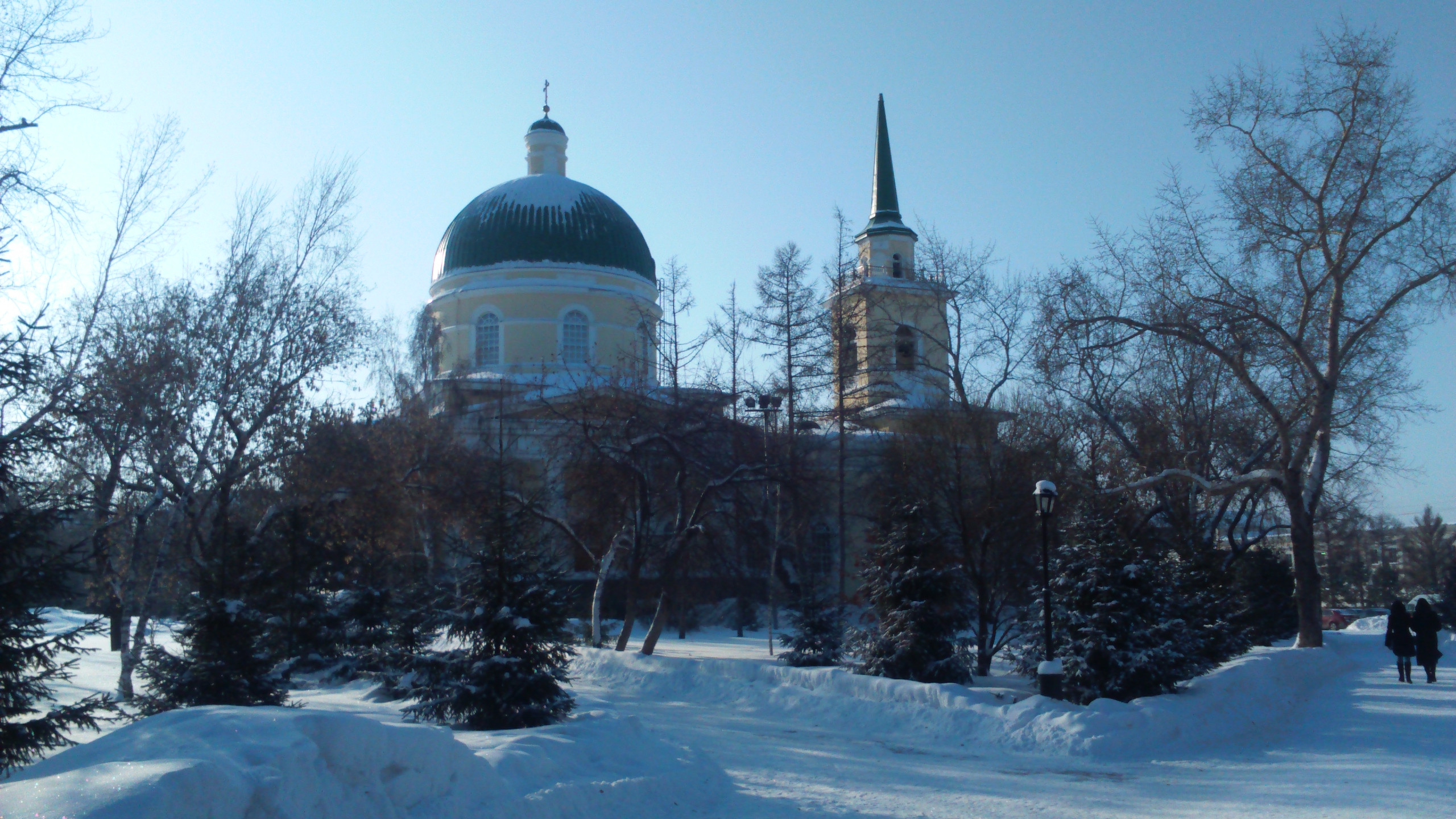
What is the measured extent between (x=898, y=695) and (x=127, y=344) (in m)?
11.7

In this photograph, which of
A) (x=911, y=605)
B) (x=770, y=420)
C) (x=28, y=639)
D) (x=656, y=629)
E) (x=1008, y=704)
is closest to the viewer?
(x=28, y=639)

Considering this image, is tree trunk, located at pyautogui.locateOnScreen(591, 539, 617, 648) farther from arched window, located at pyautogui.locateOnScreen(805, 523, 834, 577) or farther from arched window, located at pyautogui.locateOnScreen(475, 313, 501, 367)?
arched window, located at pyautogui.locateOnScreen(475, 313, 501, 367)

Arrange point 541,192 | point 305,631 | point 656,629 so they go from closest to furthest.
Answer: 1. point 305,631
2. point 656,629
3. point 541,192

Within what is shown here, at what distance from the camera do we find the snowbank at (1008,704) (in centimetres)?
1026

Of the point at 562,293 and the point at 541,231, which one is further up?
the point at 541,231

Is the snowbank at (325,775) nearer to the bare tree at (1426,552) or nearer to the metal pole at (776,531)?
the metal pole at (776,531)

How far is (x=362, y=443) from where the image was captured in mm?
19172

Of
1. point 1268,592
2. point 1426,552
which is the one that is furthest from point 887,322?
point 1426,552

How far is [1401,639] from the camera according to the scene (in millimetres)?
15070

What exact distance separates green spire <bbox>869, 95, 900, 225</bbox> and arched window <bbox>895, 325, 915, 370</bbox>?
6.05 metres

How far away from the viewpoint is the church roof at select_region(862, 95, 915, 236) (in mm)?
39031

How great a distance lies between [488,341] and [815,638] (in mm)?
23380

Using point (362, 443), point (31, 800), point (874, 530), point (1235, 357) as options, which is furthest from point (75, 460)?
point (1235, 357)

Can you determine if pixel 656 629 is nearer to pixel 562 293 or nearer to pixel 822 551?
pixel 822 551
